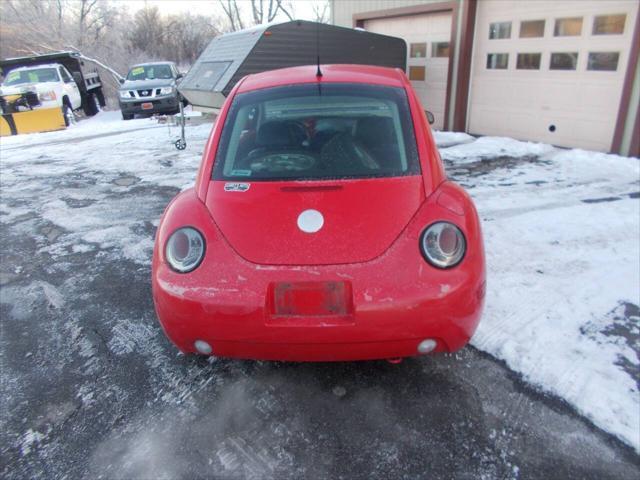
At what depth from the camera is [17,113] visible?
11773 millimetres

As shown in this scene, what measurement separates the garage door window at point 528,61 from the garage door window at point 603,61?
968 mm

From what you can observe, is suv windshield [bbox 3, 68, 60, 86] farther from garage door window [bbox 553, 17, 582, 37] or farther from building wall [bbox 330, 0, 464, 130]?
garage door window [bbox 553, 17, 582, 37]

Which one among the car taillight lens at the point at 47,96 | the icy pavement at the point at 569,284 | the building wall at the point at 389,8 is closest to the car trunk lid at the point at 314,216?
the icy pavement at the point at 569,284

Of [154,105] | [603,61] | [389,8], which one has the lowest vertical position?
[154,105]

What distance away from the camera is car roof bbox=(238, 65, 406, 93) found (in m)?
2.86

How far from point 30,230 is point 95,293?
2135 mm

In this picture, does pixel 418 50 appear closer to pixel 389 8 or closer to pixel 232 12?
pixel 389 8

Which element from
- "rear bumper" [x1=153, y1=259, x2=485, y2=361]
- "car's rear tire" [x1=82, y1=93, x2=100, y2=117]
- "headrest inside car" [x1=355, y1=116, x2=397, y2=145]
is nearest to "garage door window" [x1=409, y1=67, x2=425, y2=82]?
"headrest inside car" [x1=355, y1=116, x2=397, y2=145]

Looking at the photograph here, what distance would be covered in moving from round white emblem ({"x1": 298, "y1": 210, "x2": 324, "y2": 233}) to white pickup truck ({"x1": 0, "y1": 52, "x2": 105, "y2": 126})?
13025 mm

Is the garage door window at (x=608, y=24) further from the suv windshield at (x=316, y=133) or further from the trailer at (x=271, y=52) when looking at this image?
the suv windshield at (x=316, y=133)

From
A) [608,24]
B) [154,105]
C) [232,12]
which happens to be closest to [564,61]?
[608,24]

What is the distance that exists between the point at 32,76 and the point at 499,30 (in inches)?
518

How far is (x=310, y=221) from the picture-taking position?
224 cm

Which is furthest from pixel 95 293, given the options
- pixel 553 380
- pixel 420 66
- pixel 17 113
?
pixel 17 113
